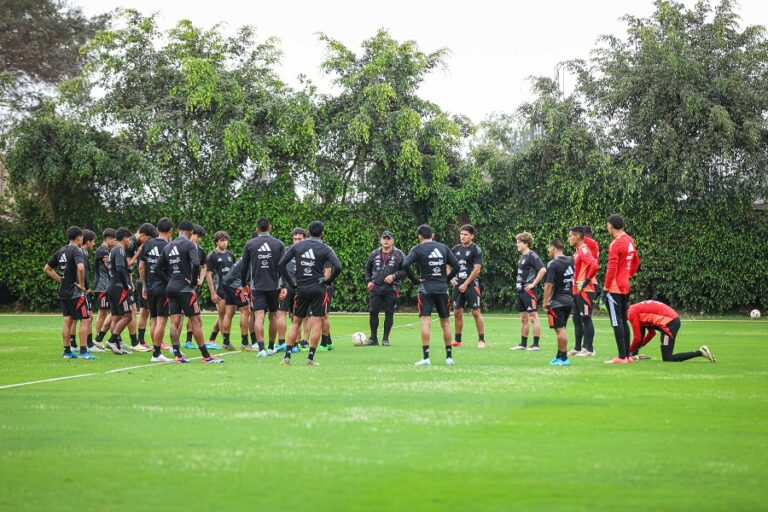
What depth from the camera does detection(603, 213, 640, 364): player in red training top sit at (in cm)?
1395

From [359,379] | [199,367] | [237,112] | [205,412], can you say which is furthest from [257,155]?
[205,412]

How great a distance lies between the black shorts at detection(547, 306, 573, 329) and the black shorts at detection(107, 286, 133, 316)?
7553 mm

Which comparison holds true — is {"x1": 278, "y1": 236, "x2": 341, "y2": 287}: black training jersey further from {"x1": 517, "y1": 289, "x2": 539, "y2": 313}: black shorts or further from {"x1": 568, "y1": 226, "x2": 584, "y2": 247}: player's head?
{"x1": 517, "y1": 289, "x2": 539, "y2": 313}: black shorts

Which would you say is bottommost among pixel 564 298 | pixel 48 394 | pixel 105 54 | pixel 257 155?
pixel 48 394

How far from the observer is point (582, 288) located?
15.4 meters

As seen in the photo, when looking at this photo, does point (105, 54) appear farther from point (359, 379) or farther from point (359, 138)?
point (359, 379)

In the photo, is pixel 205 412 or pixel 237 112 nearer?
pixel 205 412

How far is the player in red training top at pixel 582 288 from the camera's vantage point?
49.6 feet

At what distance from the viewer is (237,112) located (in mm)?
33562

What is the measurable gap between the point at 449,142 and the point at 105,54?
13445 mm

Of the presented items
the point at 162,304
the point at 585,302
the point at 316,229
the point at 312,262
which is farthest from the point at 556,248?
the point at 162,304

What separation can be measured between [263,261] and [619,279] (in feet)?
20.0

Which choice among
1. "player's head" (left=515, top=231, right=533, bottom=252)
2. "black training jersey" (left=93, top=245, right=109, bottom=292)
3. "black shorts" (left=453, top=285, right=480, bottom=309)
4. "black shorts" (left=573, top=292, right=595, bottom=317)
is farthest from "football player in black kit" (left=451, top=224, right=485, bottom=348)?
"black training jersey" (left=93, top=245, right=109, bottom=292)

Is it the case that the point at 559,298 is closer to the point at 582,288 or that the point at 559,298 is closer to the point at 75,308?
the point at 582,288
